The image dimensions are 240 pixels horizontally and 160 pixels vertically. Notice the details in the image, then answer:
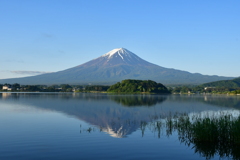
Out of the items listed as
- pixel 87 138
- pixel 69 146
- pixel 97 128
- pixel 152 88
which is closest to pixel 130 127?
pixel 97 128

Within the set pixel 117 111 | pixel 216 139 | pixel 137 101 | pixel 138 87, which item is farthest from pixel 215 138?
pixel 138 87

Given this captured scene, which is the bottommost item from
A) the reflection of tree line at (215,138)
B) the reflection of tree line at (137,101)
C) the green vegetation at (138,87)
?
the reflection of tree line at (215,138)

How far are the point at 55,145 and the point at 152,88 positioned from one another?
8462cm

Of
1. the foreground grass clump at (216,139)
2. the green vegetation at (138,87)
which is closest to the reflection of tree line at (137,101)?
the foreground grass clump at (216,139)

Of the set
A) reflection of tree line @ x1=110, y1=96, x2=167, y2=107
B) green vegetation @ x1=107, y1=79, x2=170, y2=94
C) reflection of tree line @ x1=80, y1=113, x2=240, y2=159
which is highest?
green vegetation @ x1=107, y1=79, x2=170, y2=94

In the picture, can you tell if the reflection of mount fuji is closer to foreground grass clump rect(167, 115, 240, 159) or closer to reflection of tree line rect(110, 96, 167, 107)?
reflection of tree line rect(110, 96, 167, 107)

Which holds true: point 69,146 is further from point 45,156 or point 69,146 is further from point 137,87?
point 137,87

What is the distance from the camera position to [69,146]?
12.8m

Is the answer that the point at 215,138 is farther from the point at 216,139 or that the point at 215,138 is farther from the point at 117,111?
the point at 117,111

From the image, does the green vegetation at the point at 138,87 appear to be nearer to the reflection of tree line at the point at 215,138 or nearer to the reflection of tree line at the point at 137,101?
the reflection of tree line at the point at 137,101

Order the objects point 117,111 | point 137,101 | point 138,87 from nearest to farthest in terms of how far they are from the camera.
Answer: point 117,111 < point 137,101 < point 138,87

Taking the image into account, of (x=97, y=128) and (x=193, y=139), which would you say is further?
(x=97, y=128)

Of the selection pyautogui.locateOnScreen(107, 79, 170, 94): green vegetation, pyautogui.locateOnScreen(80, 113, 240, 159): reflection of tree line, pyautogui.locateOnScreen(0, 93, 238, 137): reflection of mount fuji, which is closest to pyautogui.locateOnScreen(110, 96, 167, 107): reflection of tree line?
pyautogui.locateOnScreen(0, 93, 238, 137): reflection of mount fuji

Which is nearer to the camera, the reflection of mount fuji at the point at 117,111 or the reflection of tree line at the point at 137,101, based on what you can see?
the reflection of mount fuji at the point at 117,111
